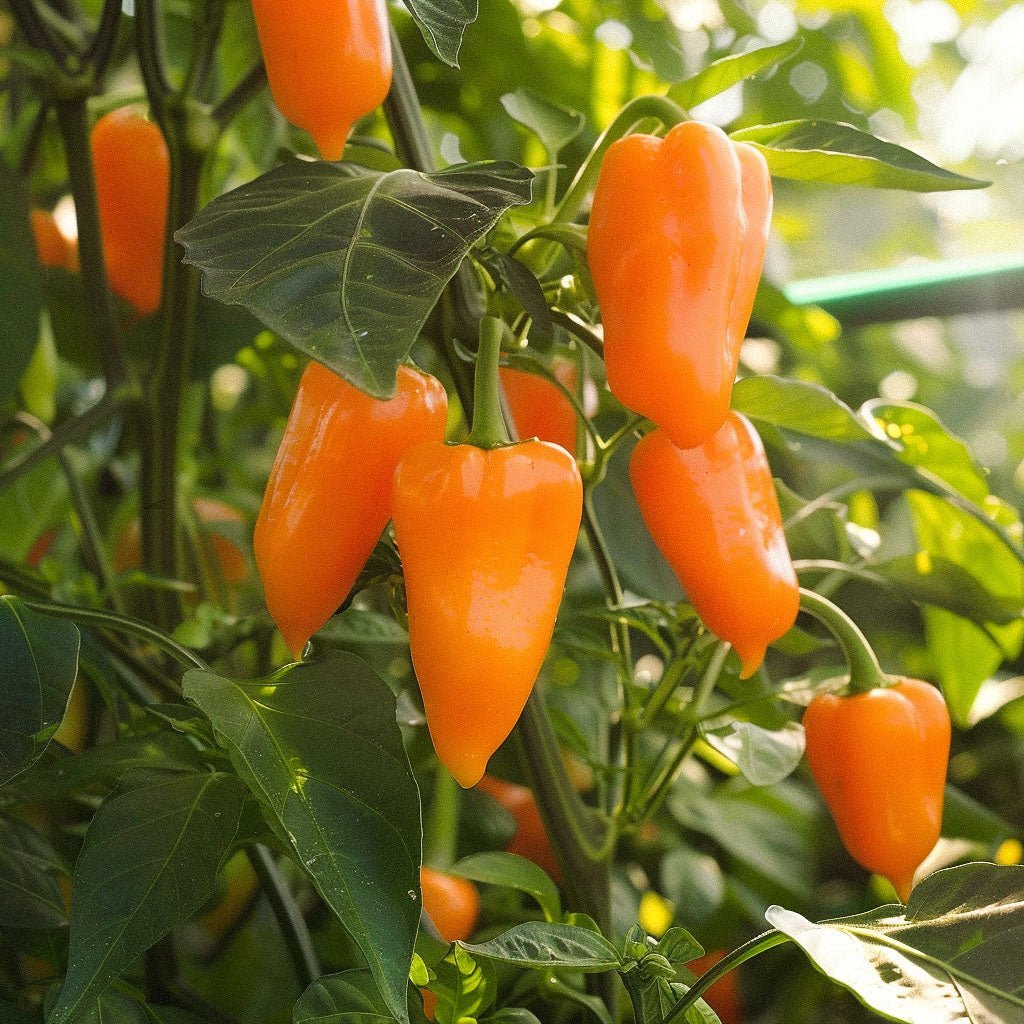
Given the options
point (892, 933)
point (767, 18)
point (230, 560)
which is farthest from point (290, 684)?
point (767, 18)

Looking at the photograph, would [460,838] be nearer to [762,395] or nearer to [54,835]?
[54,835]

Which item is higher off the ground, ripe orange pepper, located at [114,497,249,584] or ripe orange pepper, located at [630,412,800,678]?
ripe orange pepper, located at [630,412,800,678]

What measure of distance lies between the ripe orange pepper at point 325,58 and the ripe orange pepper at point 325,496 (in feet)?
0.31

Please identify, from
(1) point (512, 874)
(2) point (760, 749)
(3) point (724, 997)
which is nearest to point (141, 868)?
(1) point (512, 874)

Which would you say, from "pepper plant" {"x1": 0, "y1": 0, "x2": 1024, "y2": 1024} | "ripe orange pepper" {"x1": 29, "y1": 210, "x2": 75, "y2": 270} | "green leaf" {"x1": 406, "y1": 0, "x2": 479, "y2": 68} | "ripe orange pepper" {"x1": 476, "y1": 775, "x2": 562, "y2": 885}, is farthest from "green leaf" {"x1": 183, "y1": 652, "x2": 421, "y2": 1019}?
"ripe orange pepper" {"x1": 29, "y1": 210, "x2": 75, "y2": 270}

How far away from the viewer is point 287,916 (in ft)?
1.79

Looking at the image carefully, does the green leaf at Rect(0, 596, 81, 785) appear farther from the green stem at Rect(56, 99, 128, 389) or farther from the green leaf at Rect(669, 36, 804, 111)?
the green leaf at Rect(669, 36, 804, 111)

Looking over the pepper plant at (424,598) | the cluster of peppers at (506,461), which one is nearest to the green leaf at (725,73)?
the pepper plant at (424,598)

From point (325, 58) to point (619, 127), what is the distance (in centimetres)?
13

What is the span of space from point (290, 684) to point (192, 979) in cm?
38

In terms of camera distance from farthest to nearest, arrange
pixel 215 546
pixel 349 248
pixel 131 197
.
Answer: pixel 215 546 < pixel 131 197 < pixel 349 248

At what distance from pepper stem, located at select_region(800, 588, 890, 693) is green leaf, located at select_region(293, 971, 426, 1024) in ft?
0.86

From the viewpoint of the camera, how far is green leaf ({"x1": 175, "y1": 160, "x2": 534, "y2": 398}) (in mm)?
351

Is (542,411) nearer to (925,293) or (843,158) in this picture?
(843,158)
